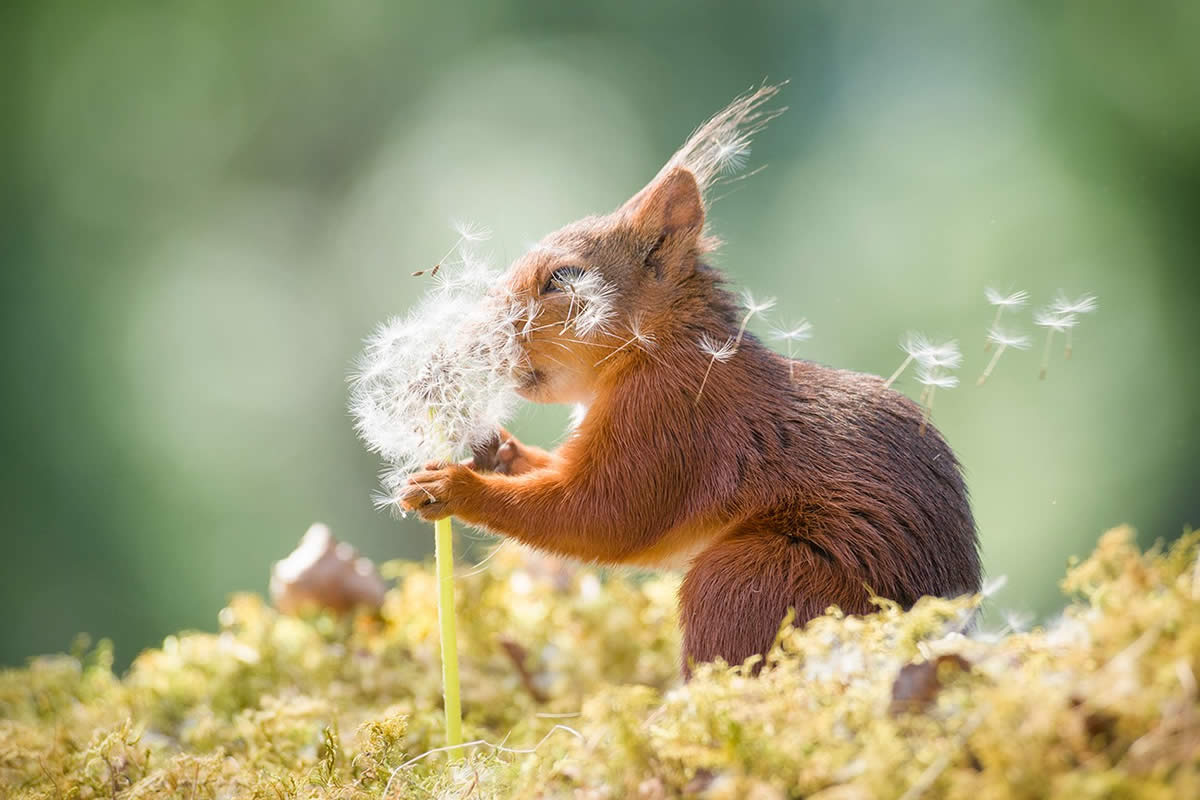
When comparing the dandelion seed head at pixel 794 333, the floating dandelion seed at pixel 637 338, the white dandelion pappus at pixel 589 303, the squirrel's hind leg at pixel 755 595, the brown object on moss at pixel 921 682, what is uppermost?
the white dandelion pappus at pixel 589 303

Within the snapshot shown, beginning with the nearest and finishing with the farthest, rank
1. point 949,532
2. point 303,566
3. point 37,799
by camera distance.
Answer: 1. point 37,799
2. point 949,532
3. point 303,566

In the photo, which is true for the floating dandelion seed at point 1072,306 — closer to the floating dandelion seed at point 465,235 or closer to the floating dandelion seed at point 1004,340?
the floating dandelion seed at point 1004,340

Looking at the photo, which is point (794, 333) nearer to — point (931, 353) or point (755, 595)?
point (931, 353)

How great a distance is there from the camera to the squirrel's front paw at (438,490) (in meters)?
1.48

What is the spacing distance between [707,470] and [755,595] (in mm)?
258

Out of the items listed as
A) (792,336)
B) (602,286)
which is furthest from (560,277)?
(792,336)

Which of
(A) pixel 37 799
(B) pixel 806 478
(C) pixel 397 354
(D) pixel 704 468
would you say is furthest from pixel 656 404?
(A) pixel 37 799

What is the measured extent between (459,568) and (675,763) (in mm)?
1499

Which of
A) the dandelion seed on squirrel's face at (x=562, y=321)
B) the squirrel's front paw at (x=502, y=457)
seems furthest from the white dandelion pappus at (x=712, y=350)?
the squirrel's front paw at (x=502, y=457)

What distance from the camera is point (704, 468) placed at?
1.57m

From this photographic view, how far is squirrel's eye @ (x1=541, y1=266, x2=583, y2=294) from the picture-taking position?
1.74 metres

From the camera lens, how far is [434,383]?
5.04 ft

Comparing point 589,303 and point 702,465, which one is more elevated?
point 589,303

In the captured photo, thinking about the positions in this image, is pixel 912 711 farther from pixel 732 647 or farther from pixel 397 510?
pixel 397 510
